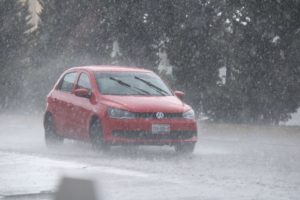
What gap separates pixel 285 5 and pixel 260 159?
21.7 feet

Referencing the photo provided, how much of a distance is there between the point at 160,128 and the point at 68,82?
324cm

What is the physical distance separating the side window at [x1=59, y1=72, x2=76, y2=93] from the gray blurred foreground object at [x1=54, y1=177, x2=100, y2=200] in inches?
519

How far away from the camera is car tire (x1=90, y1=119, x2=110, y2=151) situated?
13.7 m

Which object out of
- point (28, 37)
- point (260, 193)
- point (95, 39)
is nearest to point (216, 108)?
point (95, 39)

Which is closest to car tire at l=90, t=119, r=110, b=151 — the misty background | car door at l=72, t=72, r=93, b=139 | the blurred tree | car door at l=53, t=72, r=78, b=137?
car door at l=72, t=72, r=93, b=139

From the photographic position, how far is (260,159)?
43.6ft

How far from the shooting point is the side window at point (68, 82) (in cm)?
1595

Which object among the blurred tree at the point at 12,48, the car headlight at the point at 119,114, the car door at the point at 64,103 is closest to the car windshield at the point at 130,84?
the car door at the point at 64,103

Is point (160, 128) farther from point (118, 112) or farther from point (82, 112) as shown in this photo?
point (82, 112)

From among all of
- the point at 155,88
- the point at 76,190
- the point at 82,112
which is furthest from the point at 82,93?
the point at 76,190

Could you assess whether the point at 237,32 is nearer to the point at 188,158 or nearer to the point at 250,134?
the point at 250,134

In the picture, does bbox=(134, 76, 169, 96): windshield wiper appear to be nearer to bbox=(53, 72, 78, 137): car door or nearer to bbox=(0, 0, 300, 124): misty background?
bbox=(53, 72, 78, 137): car door

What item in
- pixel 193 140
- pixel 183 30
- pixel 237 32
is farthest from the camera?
pixel 183 30

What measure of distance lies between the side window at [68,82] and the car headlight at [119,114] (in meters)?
2.28
